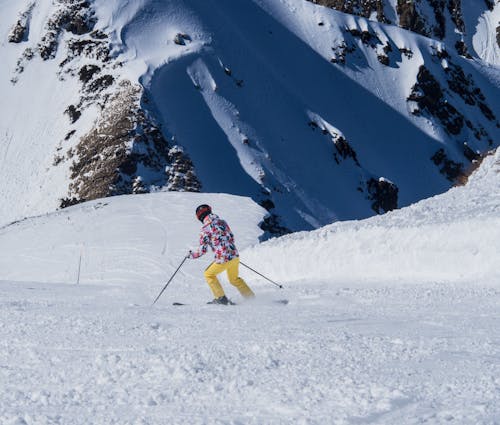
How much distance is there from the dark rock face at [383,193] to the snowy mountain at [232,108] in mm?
172

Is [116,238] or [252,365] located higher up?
[252,365]

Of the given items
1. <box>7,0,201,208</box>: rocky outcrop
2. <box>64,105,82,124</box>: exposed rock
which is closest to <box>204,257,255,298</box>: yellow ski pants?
<box>7,0,201,208</box>: rocky outcrop

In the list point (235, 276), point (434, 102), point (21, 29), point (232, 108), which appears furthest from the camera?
point (434, 102)

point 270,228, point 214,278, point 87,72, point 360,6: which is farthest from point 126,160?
point 360,6

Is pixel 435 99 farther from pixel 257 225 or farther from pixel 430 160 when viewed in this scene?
pixel 257 225

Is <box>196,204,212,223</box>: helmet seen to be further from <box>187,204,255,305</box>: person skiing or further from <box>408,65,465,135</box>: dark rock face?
<box>408,65,465,135</box>: dark rock face

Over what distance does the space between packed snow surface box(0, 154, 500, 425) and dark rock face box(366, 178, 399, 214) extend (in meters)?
45.9

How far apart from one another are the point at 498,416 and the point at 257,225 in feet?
71.3

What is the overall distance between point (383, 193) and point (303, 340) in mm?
59410

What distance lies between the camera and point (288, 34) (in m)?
81.2

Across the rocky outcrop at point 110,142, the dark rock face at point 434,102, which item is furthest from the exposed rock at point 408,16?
the rocky outcrop at point 110,142

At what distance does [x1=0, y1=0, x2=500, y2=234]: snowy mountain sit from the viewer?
183ft

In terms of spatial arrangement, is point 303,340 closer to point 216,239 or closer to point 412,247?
point 216,239

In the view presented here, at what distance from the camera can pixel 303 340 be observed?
6855 millimetres
